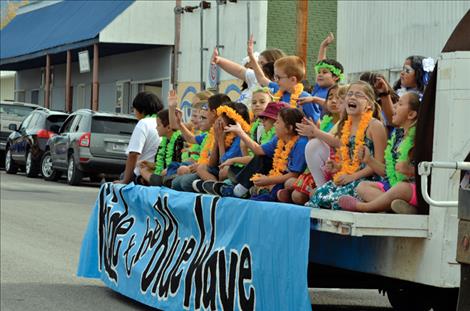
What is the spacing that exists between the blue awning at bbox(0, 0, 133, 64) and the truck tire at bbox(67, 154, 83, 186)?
11246mm

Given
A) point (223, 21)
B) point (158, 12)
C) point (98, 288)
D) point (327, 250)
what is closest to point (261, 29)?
point (223, 21)

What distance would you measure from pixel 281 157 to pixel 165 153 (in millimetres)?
2896

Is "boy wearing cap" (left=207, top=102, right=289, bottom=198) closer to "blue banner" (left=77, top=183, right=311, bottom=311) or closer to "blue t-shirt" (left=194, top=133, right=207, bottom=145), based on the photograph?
"blue banner" (left=77, top=183, right=311, bottom=311)

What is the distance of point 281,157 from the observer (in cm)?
838

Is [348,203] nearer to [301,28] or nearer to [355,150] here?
[355,150]

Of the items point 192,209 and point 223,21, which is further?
point 223,21

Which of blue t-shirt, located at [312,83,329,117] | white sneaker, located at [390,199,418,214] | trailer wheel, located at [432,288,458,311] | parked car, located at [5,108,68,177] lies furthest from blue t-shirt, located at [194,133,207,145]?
parked car, located at [5,108,68,177]

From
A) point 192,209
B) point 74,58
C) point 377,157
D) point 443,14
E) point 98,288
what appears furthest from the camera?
point 74,58

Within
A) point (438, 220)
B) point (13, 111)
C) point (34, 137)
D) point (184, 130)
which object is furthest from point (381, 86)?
point (13, 111)

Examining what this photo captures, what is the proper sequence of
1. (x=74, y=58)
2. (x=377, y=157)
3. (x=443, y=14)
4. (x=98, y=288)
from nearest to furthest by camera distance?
(x=377, y=157)
(x=98, y=288)
(x=443, y=14)
(x=74, y=58)

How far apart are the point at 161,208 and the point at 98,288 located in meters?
1.71

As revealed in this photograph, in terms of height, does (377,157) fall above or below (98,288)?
above

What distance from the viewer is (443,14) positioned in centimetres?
2381

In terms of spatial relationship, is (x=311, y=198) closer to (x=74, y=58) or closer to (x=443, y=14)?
(x=443, y=14)
